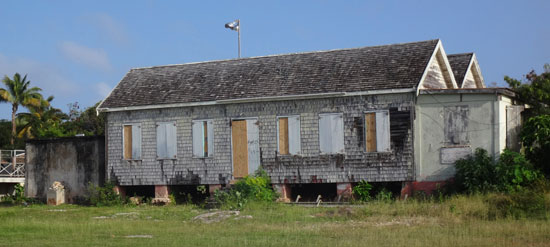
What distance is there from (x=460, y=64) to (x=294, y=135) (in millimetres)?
8763

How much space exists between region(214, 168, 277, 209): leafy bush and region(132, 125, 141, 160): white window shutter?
5.15 meters

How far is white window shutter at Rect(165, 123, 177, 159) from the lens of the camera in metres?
29.6

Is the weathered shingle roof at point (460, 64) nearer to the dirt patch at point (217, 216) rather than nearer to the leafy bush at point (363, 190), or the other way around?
the leafy bush at point (363, 190)

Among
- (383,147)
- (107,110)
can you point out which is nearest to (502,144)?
(383,147)

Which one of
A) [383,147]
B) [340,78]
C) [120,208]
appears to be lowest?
[120,208]

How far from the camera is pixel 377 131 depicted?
26.1 m

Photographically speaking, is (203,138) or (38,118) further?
(38,118)

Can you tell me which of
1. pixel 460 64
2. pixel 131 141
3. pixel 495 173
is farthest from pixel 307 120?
pixel 460 64

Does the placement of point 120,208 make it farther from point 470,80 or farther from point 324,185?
point 470,80

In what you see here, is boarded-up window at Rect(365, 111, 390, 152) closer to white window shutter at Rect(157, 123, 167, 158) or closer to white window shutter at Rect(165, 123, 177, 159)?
white window shutter at Rect(165, 123, 177, 159)

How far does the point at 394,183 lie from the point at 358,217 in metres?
6.26

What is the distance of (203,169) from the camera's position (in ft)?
95.5

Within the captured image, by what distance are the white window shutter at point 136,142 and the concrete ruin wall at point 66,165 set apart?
6.80ft

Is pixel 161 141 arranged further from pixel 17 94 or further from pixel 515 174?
pixel 17 94
